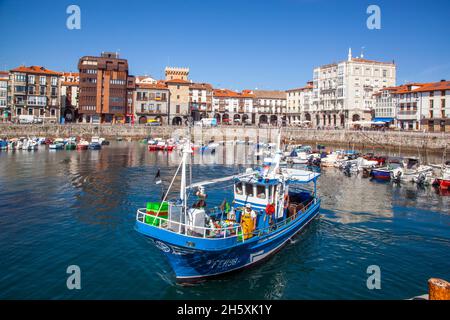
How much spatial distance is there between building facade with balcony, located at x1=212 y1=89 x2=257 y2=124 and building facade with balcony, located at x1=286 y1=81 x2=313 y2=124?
535 inches

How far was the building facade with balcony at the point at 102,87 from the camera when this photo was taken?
110 metres

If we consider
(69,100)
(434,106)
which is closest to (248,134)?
(434,106)

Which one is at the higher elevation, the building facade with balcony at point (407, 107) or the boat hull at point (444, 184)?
the building facade with balcony at point (407, 107)

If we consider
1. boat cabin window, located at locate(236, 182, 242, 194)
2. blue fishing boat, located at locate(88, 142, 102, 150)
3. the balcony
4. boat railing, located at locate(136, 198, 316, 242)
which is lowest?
boat railing, located at locate(136, 198, 316, 242)

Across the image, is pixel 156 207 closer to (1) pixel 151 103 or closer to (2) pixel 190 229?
(2) pixel 190 229

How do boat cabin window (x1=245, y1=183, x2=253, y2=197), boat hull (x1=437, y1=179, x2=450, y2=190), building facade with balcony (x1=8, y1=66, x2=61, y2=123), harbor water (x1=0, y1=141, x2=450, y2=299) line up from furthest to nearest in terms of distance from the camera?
building facade with balcony (x1=8, y1=66, x2=61, y2=123), boat hull (x1=437, y1=179, x2=450, y2=190), boat cabin window (x1=245, y1=183, x2=253, y2=197), harbor water (x1=0, y1=141, x2=450, y2=299)

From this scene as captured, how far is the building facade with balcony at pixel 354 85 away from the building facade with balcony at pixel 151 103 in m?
51.6

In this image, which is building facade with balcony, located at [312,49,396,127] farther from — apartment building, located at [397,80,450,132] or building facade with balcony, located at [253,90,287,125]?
building facade with balcony, located at [253,90,287,125]

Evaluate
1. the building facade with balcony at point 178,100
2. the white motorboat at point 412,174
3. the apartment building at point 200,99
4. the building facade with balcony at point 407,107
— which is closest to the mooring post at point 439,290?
the white motorboat at point 412,174

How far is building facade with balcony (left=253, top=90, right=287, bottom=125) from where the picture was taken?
14475 centimetres

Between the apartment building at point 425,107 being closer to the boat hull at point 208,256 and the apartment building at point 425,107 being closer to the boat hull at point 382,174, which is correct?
the boat hull at point 382,174

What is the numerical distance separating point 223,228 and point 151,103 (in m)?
108

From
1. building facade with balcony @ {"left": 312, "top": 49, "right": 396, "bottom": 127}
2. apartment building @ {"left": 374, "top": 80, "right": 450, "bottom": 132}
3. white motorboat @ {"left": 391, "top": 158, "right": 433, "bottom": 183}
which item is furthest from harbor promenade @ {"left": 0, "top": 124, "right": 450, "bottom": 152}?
white motorboat @ {"left": 391, "top": 158, "right": 433, "bottom": 183}
